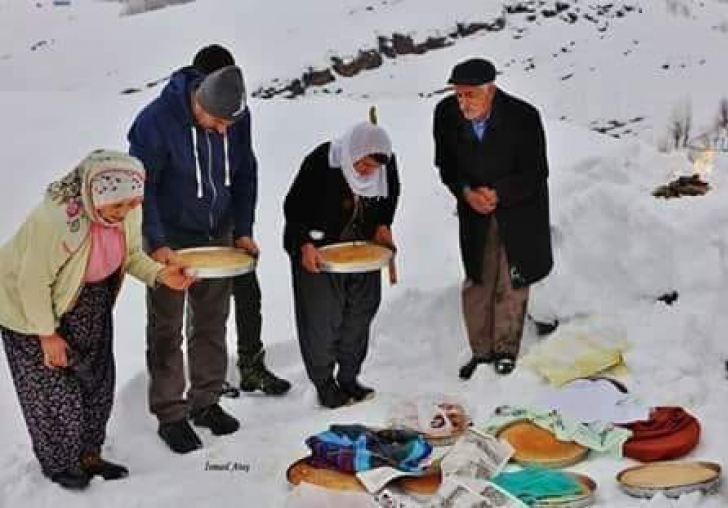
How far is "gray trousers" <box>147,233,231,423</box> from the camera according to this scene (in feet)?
8.84

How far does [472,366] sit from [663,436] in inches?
29.8

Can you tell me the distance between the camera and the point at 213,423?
286 centimetres

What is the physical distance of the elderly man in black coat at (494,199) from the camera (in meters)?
2.98

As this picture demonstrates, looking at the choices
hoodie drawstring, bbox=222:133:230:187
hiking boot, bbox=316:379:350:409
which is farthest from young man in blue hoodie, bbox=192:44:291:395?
hoodie drawstring, bbox=222:133:230:187

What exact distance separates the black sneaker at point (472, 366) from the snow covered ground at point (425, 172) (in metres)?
0.04

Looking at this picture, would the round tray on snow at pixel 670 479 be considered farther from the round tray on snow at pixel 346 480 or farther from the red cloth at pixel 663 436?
the round tray on snow at pixel 346 480

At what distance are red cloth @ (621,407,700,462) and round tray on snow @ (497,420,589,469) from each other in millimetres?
137

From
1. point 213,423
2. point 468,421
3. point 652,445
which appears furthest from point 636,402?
point 213,423

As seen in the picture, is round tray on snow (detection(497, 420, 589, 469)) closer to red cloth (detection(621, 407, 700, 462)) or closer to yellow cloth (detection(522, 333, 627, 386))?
red cloth (detection(621, 407, 700, 462))

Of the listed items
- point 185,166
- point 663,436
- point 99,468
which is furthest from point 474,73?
point 99,468

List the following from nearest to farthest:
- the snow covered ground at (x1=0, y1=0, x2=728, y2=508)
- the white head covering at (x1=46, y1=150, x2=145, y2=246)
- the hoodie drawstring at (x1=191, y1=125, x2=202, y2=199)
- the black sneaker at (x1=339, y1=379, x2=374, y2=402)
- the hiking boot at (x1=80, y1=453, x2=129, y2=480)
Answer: the white head covering at (x1=46, y1=150, x2=145, y2=246) → the hiking boot at (x1=80, y1=453, x2=129, y2=480) → the hoodie drawstring at (x1=191, y1=125, x2=202, y2=199) → the snow covered ground at (x1=0, y1=0, x2=728, y2=508) → the black sneaker at (x1=339, y1=379, x2=374, y2=402)

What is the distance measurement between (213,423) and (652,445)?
1.20m

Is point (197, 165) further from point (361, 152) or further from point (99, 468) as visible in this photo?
point (99, 468)

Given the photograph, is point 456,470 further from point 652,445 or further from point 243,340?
point 243,340
